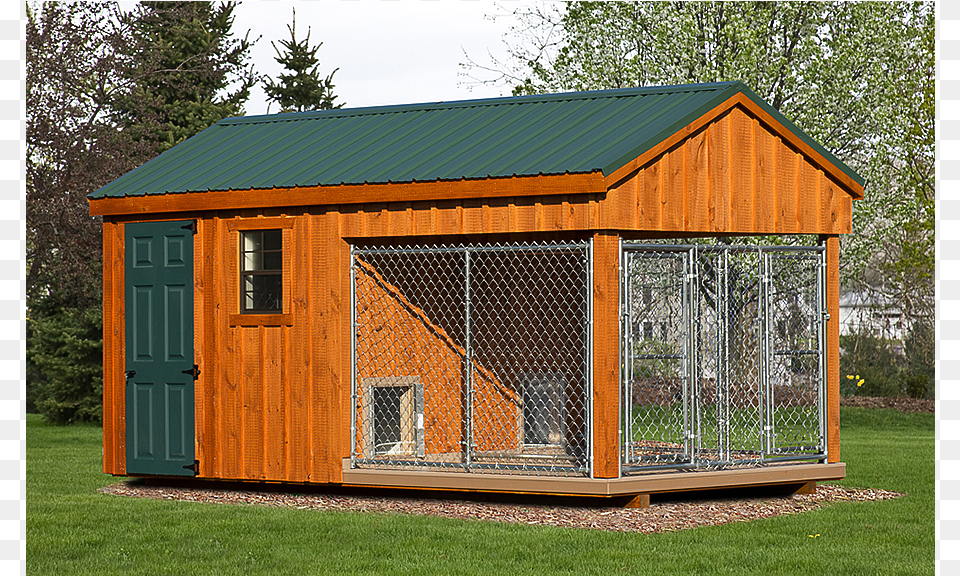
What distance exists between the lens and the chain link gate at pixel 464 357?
12953 mm

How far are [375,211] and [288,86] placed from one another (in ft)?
70.4

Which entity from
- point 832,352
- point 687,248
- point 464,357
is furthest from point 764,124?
point 464,357

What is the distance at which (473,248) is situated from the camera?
460 inches

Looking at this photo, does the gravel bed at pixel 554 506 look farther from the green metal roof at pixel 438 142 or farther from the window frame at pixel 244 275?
the green metal roof at pixel 438 142

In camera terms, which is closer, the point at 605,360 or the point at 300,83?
the point at 605,360

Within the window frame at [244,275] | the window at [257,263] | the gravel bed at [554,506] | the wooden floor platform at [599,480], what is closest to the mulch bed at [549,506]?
the gravel bed at [554,506]

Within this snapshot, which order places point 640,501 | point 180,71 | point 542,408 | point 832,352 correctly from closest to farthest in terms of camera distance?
point 640,501
point 832,352
point 542,408
point 180,71

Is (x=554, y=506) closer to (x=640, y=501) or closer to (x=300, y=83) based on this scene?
(x=640, y=501)

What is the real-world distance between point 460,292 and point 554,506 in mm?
3420

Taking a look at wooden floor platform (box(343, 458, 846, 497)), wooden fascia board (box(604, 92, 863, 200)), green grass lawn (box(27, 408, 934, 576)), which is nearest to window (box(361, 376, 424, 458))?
wooden floor platform (box(343, 458, 846, 497))

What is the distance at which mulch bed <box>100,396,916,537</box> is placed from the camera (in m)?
10.9

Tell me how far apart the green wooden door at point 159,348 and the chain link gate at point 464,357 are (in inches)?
71.5

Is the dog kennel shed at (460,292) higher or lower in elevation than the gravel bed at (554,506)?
higher

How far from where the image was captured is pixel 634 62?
922 inches
